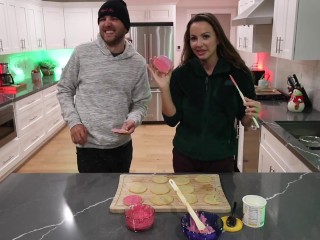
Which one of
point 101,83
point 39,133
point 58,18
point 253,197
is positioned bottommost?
point 39,133

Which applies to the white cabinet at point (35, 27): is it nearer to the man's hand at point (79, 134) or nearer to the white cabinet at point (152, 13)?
the white cabinet at point (152, 13)

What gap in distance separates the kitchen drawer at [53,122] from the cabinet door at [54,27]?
4.04 ft

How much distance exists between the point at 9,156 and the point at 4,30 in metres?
1.66

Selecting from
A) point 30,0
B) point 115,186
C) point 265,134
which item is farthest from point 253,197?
point 30,0

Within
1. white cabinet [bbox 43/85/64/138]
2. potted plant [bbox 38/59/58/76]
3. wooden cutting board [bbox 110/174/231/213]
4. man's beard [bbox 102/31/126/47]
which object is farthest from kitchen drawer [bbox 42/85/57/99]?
wooden cutting board [bbox 110/174/231/213]

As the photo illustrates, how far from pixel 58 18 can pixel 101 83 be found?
175 inches

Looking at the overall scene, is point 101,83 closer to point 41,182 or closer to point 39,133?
point 41,182

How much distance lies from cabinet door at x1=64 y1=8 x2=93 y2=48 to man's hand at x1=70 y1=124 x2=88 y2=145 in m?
4.46

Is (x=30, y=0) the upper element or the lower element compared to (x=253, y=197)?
upper

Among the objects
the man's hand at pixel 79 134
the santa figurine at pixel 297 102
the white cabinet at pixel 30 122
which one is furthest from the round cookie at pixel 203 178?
the white cabinet at pixel 30 122

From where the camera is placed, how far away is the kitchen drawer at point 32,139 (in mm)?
3968

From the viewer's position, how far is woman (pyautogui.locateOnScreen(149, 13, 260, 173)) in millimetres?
1585

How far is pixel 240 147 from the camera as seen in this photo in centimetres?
345

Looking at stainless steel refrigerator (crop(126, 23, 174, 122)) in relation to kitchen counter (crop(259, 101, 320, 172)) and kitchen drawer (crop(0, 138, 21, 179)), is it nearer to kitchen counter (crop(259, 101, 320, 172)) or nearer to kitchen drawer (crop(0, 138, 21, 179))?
kitchen drawer (crop(0, 138, 21, 179))
